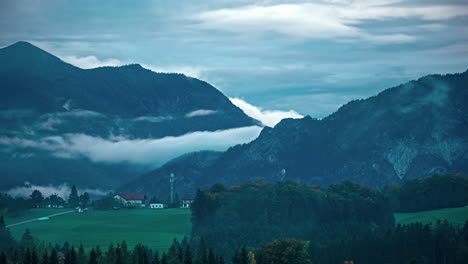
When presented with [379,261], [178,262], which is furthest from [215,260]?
[379,261]

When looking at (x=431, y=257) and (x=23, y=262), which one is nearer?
(x=23, y=262)

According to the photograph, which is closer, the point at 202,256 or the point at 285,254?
the point at 202,256

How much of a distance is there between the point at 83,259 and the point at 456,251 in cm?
6248

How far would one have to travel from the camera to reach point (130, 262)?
180 meters

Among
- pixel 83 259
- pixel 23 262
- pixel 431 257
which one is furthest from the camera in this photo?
pixel 431 257

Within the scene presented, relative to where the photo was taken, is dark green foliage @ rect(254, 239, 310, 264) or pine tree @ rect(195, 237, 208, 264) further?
dark green foliage @ rect(254, 239, 310, 264)

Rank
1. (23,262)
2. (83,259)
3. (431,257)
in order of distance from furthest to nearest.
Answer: (431,257)
(83,259)
(23,262)

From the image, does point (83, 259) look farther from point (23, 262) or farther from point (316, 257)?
point (316, 257)

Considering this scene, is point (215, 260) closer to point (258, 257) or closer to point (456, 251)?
point (258, 257)

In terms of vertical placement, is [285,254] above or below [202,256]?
below

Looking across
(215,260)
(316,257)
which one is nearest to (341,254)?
(316,257)

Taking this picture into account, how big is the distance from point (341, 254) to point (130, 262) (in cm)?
3929

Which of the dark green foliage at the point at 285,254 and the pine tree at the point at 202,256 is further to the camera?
the dark green foliage at the point at 285,254

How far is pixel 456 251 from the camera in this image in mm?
197250
